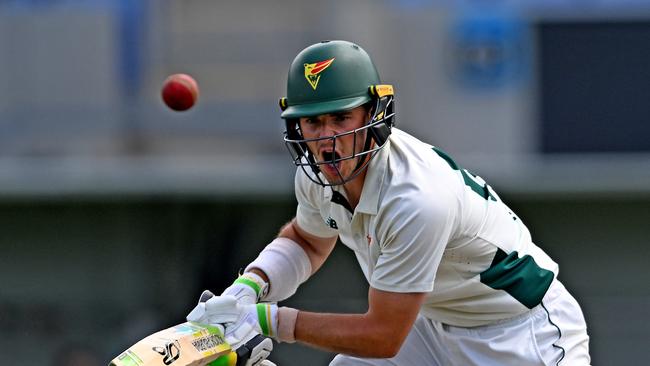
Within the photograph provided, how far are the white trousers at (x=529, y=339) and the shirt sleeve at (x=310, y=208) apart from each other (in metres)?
0.57

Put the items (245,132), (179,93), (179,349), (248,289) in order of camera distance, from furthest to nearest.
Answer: (245,132) → (179,93) → (248,289) → (179,349)

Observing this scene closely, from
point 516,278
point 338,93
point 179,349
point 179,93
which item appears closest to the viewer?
point 179,349

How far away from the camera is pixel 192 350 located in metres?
3.93

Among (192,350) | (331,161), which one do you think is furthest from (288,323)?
(331,161)

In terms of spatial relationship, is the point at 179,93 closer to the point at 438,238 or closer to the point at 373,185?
the point at 373,185

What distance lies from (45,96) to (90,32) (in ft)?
2.19

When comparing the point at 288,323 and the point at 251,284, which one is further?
the point at 251,284

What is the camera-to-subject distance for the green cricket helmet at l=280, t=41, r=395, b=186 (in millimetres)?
4023

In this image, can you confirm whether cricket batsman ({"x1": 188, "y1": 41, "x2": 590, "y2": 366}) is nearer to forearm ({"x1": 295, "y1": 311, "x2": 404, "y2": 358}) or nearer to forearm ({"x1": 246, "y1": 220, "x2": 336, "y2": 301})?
forearm ({"x1": 295, "y1": 311, "x2": 404, "y2": 358})

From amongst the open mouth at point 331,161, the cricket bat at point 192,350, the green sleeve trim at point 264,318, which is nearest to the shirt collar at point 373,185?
the open mouth at point 331,161

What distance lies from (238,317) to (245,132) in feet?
21.5

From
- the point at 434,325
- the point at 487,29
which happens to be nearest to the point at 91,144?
the point at 487,29

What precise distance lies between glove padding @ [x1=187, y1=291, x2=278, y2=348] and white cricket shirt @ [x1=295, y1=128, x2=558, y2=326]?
36 centimetres

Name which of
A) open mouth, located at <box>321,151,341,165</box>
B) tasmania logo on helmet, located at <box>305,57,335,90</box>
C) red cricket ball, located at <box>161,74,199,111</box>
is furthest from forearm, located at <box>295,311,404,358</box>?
red cricket ball, located at <box>161,74,199,111</box>
